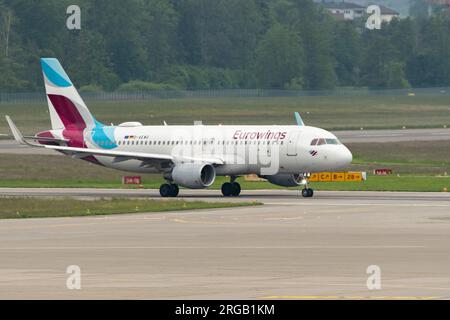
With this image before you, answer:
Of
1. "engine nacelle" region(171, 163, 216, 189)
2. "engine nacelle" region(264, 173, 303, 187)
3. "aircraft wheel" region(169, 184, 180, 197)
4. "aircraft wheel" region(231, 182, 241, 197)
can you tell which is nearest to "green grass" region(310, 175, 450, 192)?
"engine nacelle" region(264, 173, 303, 187)

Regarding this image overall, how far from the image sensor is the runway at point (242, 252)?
3281cm

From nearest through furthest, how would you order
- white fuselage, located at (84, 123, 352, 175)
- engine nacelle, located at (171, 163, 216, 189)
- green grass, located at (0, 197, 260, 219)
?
green grass, located at (0, 197, 260, 219)
white fuselage, located at (84, 123, 352, 175)
engine nacelle, located at (171, 163, 216, 189)

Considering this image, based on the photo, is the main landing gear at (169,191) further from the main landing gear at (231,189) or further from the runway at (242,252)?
the runway at (242,252)

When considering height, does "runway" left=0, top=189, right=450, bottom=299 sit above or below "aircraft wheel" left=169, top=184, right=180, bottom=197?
below

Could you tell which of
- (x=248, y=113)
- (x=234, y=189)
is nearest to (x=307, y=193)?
(x=234, y=189)

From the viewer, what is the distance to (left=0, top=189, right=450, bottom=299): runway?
108 feet

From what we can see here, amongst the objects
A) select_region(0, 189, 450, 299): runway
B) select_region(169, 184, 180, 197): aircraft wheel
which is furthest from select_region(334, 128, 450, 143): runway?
select_region(0, 189, 450, 299): runway

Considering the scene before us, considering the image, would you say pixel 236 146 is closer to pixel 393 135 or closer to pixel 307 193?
pixel 307 193

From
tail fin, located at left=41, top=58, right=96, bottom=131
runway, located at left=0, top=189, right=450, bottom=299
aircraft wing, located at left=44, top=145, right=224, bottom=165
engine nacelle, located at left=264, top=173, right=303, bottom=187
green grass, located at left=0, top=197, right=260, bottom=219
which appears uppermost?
tail fin, located at left=41, top=58, right=96, bottom=131

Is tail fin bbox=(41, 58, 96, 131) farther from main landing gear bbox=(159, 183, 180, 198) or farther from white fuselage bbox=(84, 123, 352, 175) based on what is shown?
main landing gear bbox=(159, 183, 180, 198)

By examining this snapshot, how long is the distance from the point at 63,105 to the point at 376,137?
5698cm

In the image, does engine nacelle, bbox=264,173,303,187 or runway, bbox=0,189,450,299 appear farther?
engine nacelle, bbox=264,173,303,187

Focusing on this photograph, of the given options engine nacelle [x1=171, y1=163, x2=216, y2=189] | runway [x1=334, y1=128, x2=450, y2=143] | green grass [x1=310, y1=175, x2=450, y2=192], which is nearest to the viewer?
engine nacelle [x1=171, y1=163, x2=216, y2=189]

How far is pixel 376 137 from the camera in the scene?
132 metres
